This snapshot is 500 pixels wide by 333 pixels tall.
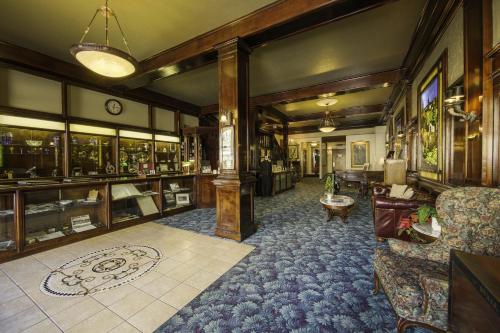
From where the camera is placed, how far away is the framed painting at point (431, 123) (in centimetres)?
332

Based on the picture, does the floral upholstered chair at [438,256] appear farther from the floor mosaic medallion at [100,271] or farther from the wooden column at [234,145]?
the floor mosaic medallion at [100,271]

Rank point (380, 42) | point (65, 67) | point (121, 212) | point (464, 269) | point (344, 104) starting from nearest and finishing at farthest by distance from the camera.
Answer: point (464, 269) < point (380, 42) < point (121, 212) < point (65, 67) < point (344, 104)

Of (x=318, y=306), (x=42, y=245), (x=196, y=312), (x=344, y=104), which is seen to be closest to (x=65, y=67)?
(x=42, y=245)

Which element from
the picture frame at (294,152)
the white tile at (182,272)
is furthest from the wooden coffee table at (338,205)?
the picture frame at (294,152)

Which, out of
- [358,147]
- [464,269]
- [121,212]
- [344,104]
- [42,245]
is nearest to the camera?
[464,269]

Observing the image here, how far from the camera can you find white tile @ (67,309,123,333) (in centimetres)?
166

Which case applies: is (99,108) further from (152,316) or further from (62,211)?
(152,316)

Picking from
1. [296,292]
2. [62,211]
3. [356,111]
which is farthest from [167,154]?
[356,111]

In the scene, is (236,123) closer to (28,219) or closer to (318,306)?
(318,306)

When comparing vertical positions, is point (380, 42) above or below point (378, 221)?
above

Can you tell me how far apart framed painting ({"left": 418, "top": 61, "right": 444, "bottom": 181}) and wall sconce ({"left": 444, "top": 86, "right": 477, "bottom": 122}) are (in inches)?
34.6

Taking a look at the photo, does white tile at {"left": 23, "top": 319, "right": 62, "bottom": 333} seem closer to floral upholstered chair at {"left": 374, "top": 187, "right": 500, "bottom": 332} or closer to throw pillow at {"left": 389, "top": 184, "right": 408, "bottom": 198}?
floral upholstered chair at {"left": 374, "top": 187, "right": 500, "bottom": 332}

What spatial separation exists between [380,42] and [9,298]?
663cm

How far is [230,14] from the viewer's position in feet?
10.6
